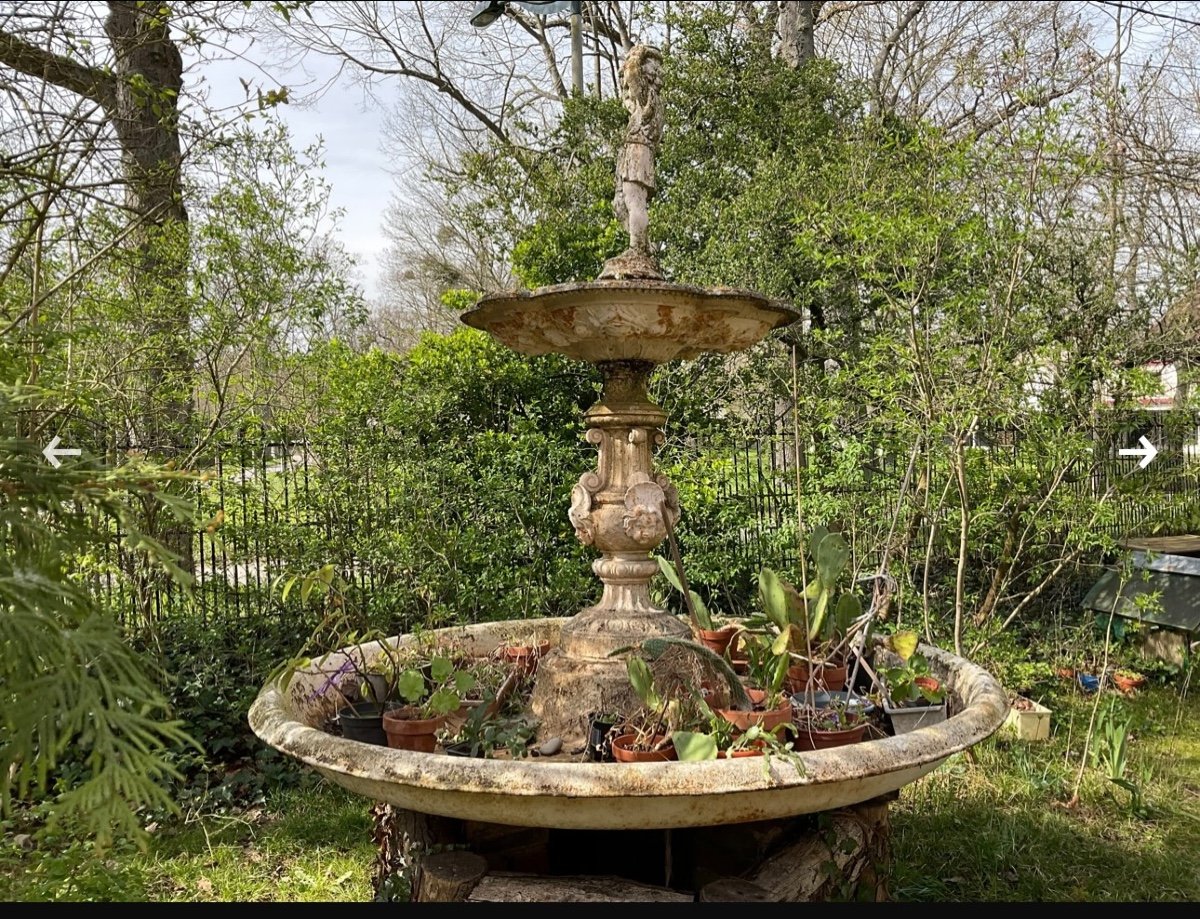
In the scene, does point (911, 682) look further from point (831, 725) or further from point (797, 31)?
point (797, 31)

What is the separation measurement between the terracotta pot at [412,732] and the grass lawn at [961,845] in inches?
29.9

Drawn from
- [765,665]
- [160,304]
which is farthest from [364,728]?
[160,304]

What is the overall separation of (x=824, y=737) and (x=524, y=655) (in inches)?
61.0

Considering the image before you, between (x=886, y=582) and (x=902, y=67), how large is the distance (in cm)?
1128

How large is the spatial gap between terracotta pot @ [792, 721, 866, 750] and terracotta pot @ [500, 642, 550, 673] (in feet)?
4.38

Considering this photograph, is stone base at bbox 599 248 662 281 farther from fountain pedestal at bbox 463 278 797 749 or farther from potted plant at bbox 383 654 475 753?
potted plant at bbox 383 654 475 753

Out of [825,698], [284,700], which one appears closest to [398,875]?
[284,700]

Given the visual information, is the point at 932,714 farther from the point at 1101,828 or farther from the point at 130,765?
the point at 130,765

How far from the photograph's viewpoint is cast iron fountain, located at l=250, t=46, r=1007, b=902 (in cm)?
233

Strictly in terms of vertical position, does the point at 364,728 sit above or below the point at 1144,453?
below

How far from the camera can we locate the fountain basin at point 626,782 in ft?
7.57

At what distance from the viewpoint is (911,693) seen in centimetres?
334

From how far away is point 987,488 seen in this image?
586 centimetres

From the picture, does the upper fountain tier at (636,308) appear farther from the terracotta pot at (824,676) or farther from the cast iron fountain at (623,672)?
the terracotta pot at (824,676)
